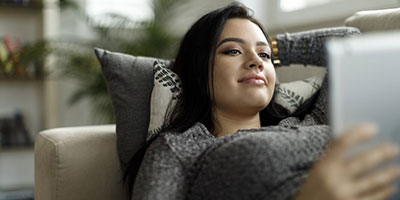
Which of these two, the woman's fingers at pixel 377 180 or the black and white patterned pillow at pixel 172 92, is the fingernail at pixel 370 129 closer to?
the woman's fingers at pixel 377 180

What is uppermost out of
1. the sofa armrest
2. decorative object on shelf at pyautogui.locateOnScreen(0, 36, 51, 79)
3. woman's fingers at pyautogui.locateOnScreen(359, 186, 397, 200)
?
woman's fingers at pyautogui.locateOnScreen(359, 186, 397, 200)

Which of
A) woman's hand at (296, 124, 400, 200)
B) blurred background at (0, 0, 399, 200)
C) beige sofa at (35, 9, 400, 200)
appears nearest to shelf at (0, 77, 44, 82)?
blurred background at (0, 0, 399, 200)

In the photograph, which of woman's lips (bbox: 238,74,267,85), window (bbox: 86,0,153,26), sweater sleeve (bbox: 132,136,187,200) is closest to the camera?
sweater sleeve (bbox: 132,136,187,200)

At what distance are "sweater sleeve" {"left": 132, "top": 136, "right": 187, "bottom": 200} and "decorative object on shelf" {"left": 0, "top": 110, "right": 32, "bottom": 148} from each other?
7.55 feet

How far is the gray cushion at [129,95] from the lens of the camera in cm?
135

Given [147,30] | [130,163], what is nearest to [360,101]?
[130,163]

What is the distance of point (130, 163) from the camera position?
4.12ft

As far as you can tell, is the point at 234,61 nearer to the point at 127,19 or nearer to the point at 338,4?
the point at 338,4

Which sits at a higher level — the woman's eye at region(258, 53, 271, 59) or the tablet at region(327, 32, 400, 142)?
the tablet at region(327, 32, 400, 142)

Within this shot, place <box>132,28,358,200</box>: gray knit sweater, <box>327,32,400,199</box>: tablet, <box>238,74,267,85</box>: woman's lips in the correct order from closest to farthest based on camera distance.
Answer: <box>327,32,400,199</box>: tablet < <box>132,28,358,200</box>: gray knit sweater < <box>238,74,267,85</box>: woman's lips

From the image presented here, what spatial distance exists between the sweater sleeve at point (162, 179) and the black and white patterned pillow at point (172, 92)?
246 mm

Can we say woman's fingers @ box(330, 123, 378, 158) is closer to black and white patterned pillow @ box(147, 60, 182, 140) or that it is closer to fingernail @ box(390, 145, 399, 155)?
fingernail @ box(390, 145, 399, 155)

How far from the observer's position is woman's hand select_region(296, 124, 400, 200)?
2.16ft

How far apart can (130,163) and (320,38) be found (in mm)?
655
